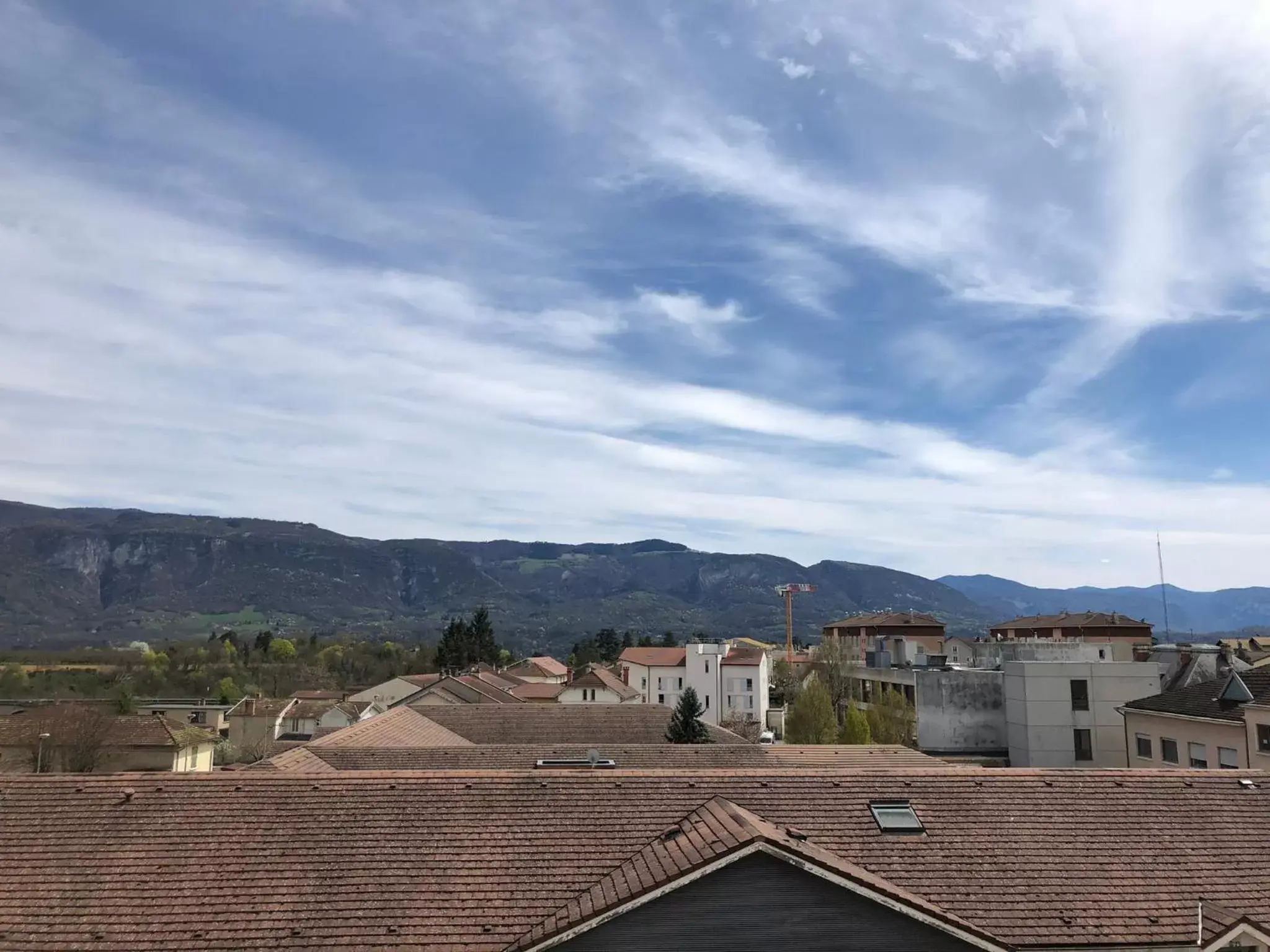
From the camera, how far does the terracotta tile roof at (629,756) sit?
25.2m

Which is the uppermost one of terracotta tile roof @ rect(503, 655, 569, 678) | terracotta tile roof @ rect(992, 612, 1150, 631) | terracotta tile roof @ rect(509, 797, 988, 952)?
terracotta tile roof @ rect(992, 612, 1150, 631)

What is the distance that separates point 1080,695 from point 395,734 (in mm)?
31707

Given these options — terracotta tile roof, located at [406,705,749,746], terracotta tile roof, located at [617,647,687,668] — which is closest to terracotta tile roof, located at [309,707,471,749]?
terracotta tile roof, located at [406,705,749,746]

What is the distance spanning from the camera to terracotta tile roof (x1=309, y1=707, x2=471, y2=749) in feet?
91.3

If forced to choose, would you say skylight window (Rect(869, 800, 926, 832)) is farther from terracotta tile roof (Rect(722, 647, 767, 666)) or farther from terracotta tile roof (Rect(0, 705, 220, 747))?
terracotta tile roof (Rect(722, 647, 767, 666))

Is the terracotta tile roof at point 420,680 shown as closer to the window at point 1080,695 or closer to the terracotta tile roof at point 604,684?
the terracotta tile roof at point 604,684

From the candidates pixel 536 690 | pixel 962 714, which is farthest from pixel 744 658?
pixel 962 714

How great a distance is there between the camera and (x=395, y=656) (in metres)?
137

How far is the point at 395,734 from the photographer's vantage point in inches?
1227

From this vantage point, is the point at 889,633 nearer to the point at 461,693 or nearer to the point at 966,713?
the point at 966,713

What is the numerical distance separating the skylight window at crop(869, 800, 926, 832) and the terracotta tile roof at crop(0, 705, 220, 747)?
4884 centimetres

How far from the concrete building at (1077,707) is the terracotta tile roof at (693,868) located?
1321 inches

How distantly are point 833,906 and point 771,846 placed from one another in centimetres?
107

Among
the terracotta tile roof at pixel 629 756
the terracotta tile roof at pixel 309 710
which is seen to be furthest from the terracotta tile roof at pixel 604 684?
the terracotta tile roof at pixel 629 756
